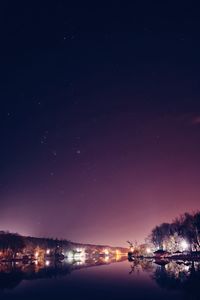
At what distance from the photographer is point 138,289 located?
32.4 metres

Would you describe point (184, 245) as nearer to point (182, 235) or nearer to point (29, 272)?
point (182, 235)

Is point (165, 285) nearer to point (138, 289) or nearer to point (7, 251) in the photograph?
point (138, 289)

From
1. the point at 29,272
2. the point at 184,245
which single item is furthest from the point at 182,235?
the point at 29,272

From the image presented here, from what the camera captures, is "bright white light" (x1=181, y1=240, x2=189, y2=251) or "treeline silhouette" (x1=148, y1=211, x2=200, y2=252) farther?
"bright white light" (x1=181, y1=240, x2=189, y2=251)

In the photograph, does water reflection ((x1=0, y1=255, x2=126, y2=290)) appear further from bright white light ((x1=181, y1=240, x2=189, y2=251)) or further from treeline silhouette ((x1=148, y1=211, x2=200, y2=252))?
bright white light ((x1=181, y1=240, x2=189, y2=251))

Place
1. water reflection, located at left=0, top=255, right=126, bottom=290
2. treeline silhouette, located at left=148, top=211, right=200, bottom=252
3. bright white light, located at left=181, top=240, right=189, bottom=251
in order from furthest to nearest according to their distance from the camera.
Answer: bright white light, located at left=181, top=240, right=189, bottom=251 < treeline silhouette, located at left=148, top=211, right=200, bottom=252 < water reflection, located at left=0, top=255, right=126, bottom=290

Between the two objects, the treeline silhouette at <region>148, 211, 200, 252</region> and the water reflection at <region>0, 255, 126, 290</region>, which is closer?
the water reflection at <region>0, 255, 126, 290</region>

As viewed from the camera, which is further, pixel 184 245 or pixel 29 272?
pixel 184 245

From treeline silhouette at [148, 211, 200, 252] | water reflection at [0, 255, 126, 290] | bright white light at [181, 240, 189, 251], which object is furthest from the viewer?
bright white light at [181, 240, 189, 251]

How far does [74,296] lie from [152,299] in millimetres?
6721

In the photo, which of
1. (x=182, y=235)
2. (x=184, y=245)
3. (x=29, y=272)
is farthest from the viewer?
(x=184, y=245)

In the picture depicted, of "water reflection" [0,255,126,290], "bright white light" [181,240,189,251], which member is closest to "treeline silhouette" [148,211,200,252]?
"bright white light" [181,240,189,251]

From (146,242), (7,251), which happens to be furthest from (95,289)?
(146,242)

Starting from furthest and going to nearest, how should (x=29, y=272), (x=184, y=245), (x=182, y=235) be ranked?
(x=184, y=245), (x=182, y=235), (x=29, y=272)
